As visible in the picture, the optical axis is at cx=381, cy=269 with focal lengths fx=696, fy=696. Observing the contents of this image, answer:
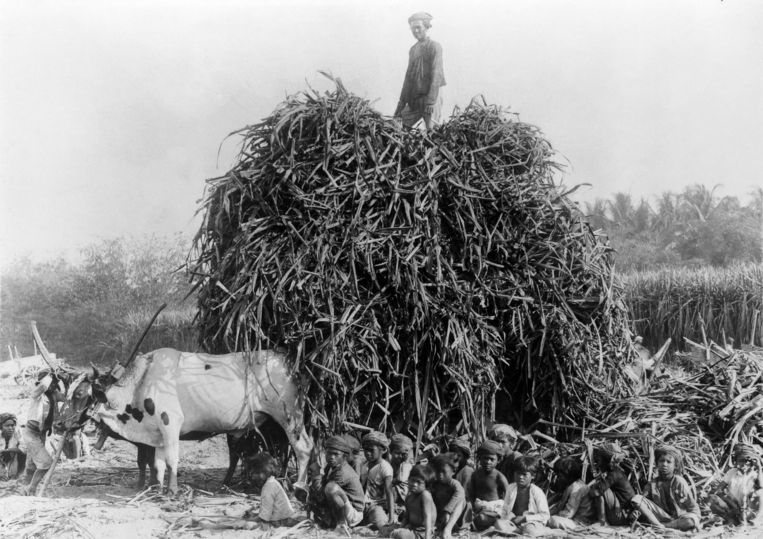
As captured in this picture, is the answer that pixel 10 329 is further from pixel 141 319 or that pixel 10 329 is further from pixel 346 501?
pixel 346 501

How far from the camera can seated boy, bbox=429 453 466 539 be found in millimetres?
5004

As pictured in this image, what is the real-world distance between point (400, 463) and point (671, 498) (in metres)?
2.16

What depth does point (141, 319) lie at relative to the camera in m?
19.4

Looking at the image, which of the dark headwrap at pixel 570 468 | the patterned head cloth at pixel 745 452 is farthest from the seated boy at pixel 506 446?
the patterned head cloth at pixel 745 452

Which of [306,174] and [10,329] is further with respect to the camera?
[10,329]

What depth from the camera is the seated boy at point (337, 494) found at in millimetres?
5168

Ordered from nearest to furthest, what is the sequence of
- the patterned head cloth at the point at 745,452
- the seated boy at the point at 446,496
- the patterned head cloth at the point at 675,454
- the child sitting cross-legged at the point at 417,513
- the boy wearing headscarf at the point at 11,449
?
the child sitting cross-legged at the point at 417,513 → the seated boy at the point at 446,496 → the patterned head cloth at the point at 675,454 → the patterned head cloth at the point at 745,452 → the boy wearing headscarf at the point at 11,449

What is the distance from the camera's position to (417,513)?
4961 mm

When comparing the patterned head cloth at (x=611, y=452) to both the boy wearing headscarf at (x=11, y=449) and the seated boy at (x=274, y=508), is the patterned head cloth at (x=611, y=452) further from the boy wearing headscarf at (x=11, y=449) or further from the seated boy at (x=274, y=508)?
the boy wearing headscarf at (x=11, y=449)

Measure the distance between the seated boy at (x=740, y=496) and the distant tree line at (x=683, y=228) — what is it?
56.5 ft

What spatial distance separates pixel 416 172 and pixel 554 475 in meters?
2.98

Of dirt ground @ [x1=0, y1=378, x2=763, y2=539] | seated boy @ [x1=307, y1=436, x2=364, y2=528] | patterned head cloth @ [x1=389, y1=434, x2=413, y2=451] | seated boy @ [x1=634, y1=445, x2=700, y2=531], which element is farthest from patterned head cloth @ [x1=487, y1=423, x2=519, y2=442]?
seated boy @ [x1=307, y1=436, x2=364, y2=528]

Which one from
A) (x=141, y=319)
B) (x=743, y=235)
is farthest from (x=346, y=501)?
(x=743, y=235)

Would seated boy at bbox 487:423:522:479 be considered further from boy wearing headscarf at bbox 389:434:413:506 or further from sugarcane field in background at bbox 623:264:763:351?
sugarcane field in background at bbox 623:264:763:351
